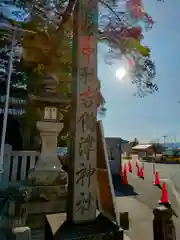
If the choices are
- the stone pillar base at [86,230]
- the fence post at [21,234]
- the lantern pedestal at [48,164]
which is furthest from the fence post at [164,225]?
the lantern pedestal at [48,164]

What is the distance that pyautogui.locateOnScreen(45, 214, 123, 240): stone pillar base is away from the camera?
1797mm

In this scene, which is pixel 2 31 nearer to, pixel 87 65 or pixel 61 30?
pixel 61 30

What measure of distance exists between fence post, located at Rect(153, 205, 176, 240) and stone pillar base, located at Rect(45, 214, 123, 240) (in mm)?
876

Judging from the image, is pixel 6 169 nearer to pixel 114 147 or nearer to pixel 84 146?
pixel 84 146

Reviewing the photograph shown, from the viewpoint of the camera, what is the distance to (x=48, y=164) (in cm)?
402

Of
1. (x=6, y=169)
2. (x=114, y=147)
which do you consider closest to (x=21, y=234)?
(x=6, y=169)

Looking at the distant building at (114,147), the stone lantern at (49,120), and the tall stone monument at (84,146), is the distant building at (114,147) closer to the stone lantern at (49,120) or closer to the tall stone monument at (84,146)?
the stone lantern at (49,120)

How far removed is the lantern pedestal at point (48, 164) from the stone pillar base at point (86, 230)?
1.71 meters

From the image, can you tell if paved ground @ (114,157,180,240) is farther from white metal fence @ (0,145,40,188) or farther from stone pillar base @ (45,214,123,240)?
white metal fence @ (0,145,40,188)

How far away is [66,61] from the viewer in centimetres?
578

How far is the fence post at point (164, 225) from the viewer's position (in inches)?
97.7

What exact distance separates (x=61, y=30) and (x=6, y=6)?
1.86 metres

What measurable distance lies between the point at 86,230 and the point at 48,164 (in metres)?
2.29

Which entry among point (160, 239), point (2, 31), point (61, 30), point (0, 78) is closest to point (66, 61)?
point (61, 30)
